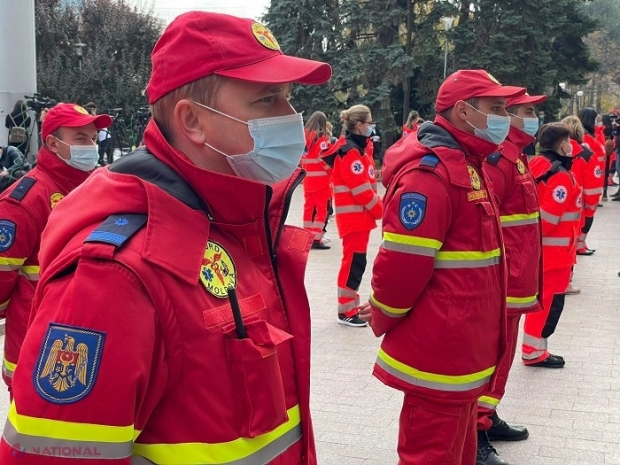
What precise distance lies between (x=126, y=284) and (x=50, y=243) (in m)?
0.25

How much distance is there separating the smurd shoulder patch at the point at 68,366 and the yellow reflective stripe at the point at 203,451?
0.76ft

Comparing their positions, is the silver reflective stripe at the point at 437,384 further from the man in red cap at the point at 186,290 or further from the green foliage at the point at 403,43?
the green foliage at the point at 403,43

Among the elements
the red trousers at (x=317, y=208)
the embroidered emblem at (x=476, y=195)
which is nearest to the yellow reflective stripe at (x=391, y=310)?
the embroidered emblem at (x=476, y=195)

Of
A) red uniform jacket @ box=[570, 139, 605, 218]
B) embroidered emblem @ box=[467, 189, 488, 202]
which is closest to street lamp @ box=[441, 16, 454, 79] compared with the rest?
red uniform jacket @ box=[570, 139, 605, 218]

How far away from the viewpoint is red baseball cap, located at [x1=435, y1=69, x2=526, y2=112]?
380 cm

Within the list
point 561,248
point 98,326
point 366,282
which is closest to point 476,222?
point 98,326

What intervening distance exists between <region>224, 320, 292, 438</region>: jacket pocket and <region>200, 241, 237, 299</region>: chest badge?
0.09m

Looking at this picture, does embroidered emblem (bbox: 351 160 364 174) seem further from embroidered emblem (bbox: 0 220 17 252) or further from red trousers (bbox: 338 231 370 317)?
embroidered emblem (bbox: 0 220 17 252)

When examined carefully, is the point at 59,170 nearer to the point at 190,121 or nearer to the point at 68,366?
the point at 190,121

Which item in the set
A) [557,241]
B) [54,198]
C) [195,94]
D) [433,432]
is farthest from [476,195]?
[557,241]

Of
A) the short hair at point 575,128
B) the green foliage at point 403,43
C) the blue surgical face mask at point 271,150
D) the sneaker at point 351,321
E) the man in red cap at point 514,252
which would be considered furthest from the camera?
the green foliage at point 403,43

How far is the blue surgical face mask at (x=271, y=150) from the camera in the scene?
172 centimetres

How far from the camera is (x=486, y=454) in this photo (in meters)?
4.37

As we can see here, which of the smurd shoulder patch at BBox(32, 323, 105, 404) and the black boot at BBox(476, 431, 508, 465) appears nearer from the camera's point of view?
the smurd shoulder patch at BBox(32, 323, 105, 404)
